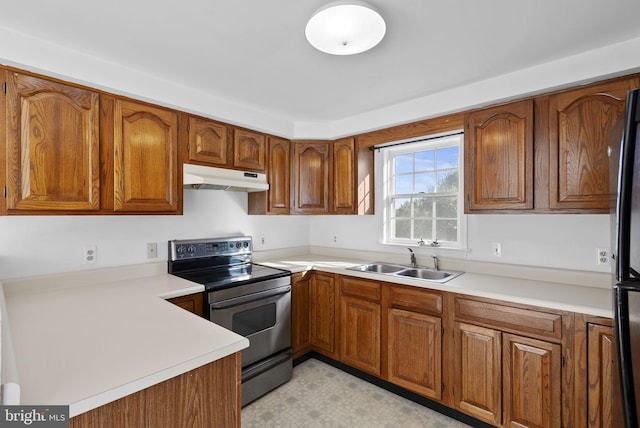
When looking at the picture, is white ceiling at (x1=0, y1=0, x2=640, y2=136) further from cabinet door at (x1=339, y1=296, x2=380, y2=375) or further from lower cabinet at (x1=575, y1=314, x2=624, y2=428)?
cabinet door at (x1=339, y1=296, x2=380, y2=375)

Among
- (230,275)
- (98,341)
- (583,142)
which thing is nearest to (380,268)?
(230,275)

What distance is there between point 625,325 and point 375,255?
2.11 meters

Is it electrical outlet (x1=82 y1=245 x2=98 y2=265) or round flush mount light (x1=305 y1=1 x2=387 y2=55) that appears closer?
round flush mount light (x1=305 y1=1 x2=387 y2=55)

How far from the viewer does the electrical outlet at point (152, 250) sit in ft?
7.82

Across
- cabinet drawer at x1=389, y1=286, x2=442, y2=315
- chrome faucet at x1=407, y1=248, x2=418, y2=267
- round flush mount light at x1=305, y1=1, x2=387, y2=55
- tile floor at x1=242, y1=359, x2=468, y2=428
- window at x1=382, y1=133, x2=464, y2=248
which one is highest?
round flush mount light at x1=305, y1=1, x2=387, y2=55

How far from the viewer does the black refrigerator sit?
38.0 inches

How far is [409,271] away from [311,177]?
1.29 meters

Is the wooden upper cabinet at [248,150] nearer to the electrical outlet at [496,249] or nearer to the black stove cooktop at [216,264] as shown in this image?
the black stove cooktop at [216,264]

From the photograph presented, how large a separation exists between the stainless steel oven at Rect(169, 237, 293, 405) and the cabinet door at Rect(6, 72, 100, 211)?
2.71ft

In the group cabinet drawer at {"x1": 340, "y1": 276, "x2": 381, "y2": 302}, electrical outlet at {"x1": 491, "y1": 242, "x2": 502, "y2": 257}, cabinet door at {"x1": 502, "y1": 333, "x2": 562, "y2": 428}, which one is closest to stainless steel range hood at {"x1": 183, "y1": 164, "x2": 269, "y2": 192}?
cabinet drawer at {"x1": 340, "y1": 276, "x2": 381, "y2": 302}

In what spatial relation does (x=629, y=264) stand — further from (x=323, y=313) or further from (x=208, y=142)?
(x=208, y=142)

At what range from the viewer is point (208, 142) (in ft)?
7.97

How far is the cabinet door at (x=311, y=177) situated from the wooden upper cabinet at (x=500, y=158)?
133 cm

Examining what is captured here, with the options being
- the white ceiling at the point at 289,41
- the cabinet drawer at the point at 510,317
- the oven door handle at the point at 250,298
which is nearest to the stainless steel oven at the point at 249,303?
the oven door handle at the point at 250,298
